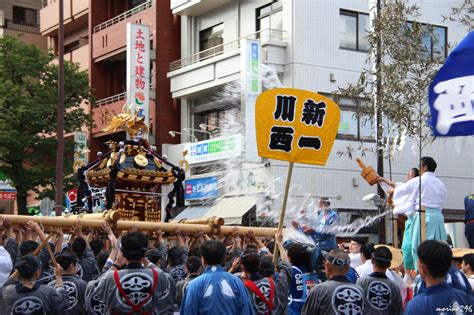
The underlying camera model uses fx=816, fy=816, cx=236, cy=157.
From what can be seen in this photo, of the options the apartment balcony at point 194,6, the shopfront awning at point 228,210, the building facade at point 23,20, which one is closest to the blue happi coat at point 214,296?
the shopfront awning at point 228,210

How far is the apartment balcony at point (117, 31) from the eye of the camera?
89.9 feet

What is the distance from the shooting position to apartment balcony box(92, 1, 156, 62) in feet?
89.9

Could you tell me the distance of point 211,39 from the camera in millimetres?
26328

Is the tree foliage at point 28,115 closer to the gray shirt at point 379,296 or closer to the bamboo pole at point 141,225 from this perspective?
the bamboo pole at point 141,225

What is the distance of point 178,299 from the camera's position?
8.40 m

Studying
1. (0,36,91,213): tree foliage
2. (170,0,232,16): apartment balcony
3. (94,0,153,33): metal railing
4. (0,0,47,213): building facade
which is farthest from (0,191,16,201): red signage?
(170,0,232,16): apartment balcony

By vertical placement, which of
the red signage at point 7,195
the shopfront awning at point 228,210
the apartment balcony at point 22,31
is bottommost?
the shopfront awning at point 228,210

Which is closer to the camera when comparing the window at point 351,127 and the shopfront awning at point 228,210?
the shopfront awning at point 228,210

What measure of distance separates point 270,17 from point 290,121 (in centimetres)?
1607

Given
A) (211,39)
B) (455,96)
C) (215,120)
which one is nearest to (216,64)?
(215,120)

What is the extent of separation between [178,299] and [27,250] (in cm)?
162

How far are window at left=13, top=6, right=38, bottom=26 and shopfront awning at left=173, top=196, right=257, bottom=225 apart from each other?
1739 centimetres

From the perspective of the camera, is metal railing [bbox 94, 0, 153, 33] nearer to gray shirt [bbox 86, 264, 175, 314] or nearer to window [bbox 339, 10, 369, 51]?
window [bbox 339, 10, 369, 51]

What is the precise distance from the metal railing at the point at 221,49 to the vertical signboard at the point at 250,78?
91cm
